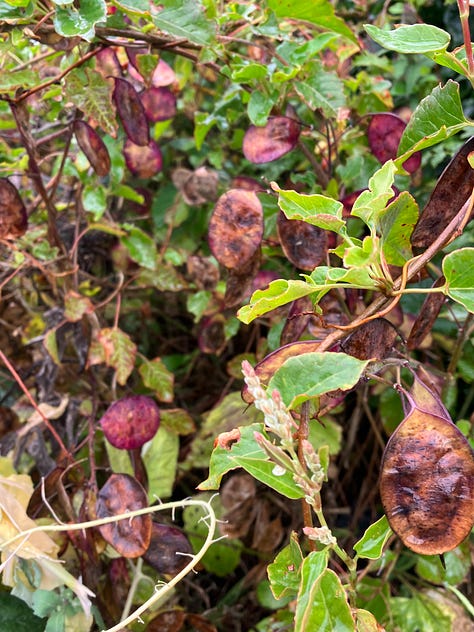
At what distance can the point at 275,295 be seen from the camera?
425mm

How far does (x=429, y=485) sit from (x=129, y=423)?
361mm

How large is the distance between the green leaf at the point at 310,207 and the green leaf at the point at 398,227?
0.11 feet

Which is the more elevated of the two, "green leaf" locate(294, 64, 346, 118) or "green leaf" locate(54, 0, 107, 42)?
"green leaf" locate(54, 0, 107, 42)

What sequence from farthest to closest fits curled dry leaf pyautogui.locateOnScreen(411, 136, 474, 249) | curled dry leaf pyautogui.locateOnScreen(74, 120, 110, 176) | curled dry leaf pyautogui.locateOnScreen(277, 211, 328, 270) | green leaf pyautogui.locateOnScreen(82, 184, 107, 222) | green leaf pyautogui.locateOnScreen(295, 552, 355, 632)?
green leaf pyautogui.locateOnScreen(82, 184, 107, 222) → curled dry leaf pyautogui.locateOnScreen(74, 120, 110, 176) → curled dry leaf pyautogui.locateOnScreen(277, 211, 328, 270) → curled dry leaf pyautogui.locateOnScreen(411, 136, 474, 249) → green leaf pyautogui.locateOnScreen(295, 552, 355, 632)

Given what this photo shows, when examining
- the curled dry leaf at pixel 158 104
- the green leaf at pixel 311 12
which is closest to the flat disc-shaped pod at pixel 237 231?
the green leaf at pixel 311 12

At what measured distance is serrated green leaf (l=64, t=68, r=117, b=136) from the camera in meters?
0.67

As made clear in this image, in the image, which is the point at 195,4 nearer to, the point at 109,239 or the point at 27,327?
the point at 109,239

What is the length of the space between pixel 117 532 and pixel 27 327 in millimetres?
519

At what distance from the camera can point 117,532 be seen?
0.62m

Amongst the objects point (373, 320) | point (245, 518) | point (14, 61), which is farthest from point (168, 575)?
point (14, 61)

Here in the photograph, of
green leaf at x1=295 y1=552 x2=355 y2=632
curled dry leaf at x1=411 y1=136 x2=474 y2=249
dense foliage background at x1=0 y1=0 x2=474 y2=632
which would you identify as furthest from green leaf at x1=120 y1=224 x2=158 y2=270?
green leaf at x1=295 y1=552 x2=355 y2=632

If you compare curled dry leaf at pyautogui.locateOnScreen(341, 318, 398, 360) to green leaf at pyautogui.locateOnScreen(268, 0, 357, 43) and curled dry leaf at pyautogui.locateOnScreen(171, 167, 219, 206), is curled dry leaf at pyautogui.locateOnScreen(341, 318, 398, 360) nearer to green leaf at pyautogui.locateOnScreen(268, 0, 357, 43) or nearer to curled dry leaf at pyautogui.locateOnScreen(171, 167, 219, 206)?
Result: green leaf at pyautogui.locateOnScreen(268, 0, 357, 43)

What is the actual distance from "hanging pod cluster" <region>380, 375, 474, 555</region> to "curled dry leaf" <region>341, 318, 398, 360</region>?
0.23 feet

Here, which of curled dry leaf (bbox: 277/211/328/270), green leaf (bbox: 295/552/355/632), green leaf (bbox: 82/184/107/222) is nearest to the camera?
green leaf (bbox: 295/552/355/632)
